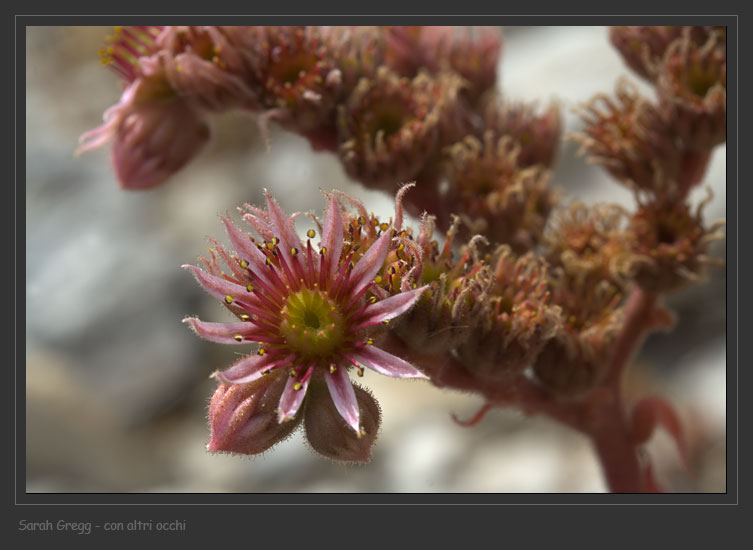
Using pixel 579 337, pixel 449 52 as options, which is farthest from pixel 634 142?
pixel 449 52

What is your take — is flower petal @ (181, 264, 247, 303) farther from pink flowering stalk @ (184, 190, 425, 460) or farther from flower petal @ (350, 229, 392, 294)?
flower petal @ (350, 229, 392, 294)

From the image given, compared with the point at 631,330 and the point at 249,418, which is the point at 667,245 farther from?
the point at 249,418

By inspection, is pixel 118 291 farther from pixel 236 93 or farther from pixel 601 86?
pixel 601 86

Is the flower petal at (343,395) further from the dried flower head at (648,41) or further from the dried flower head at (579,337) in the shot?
the dried flower head at (648,41)

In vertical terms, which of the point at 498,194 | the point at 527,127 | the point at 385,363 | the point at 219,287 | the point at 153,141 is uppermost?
the point at 527,127

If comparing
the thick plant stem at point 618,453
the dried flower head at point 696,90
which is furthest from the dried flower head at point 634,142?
the thick plant stem at point 618,453
